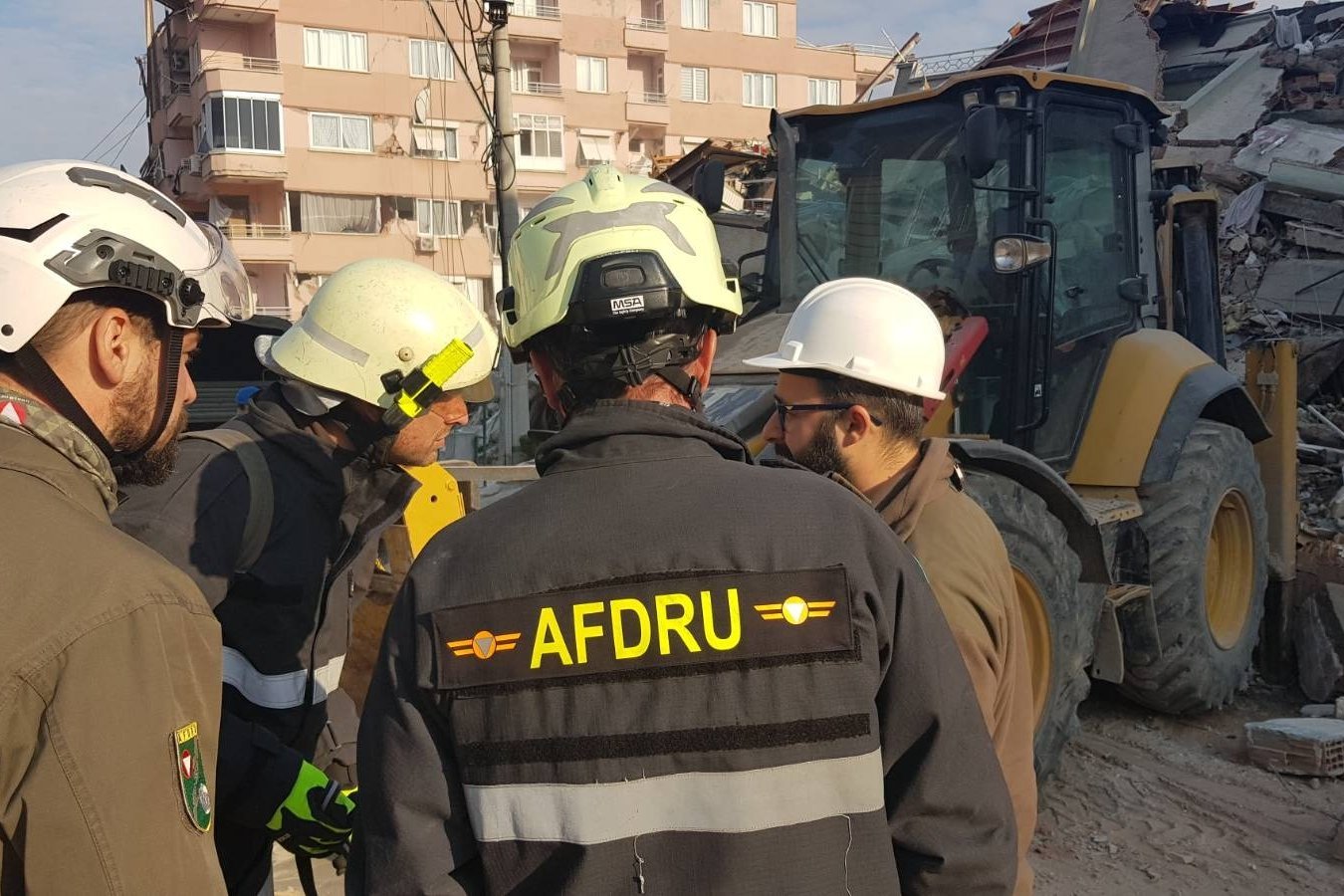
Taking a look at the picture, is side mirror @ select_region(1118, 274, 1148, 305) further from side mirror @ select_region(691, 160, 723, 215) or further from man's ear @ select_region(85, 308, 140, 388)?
man's ear @ select_region(85, 308, 140, 388)

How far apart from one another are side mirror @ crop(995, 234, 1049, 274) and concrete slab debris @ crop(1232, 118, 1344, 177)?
11043 millimetres

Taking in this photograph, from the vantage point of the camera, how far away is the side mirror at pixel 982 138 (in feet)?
14.0

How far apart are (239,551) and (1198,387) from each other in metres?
4.73

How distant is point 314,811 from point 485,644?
3.79ft

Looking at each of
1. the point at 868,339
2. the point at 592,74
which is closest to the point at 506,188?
the point at 868,339

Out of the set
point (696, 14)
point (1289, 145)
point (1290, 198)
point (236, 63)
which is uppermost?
point (696, 14)

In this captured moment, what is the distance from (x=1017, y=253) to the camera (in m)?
4.61

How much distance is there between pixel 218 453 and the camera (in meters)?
2.35

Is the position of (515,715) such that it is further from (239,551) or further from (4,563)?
(239,551)

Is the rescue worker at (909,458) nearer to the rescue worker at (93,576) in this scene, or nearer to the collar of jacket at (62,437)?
the rescue worker at (93,576)

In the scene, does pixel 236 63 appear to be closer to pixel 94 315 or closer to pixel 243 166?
pixel 243 166

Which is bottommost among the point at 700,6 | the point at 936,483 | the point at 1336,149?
the point at 936,483

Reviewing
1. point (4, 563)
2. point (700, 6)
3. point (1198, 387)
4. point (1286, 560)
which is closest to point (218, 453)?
point (4, 563)

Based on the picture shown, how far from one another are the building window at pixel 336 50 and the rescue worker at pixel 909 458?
1318 inches
